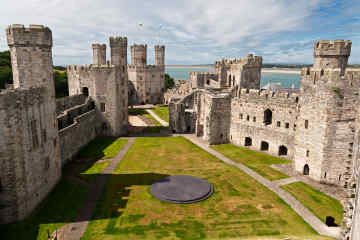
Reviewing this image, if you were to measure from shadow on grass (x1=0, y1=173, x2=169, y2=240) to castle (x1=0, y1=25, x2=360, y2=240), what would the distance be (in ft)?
2.51

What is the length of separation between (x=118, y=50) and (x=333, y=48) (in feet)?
92.7

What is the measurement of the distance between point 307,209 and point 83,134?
25.9 meters

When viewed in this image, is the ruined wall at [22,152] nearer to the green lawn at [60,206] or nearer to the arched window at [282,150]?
the green lawn at [60,206]

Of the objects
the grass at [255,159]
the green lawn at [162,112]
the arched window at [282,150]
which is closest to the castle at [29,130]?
the grass at [255,159]

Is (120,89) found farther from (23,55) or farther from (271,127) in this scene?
(271,127)

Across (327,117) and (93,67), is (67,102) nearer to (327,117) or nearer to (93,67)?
(93,67)

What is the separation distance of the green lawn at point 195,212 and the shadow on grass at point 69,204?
3.4 inches

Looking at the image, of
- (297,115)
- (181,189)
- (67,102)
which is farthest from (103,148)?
(297,115)

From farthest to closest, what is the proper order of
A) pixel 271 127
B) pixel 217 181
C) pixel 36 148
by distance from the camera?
1. pixel 271 127
2. pixel 217 181
3. pixel 36 148

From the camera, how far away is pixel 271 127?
3066 centimetres

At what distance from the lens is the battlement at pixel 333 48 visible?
23719mm

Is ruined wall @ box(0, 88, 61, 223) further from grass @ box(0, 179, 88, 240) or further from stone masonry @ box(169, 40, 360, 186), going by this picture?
stone masonry @ box(169, 40, 360, 186)

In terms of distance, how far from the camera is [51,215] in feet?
58.1

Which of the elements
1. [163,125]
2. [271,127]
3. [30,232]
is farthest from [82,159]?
[271,127]
